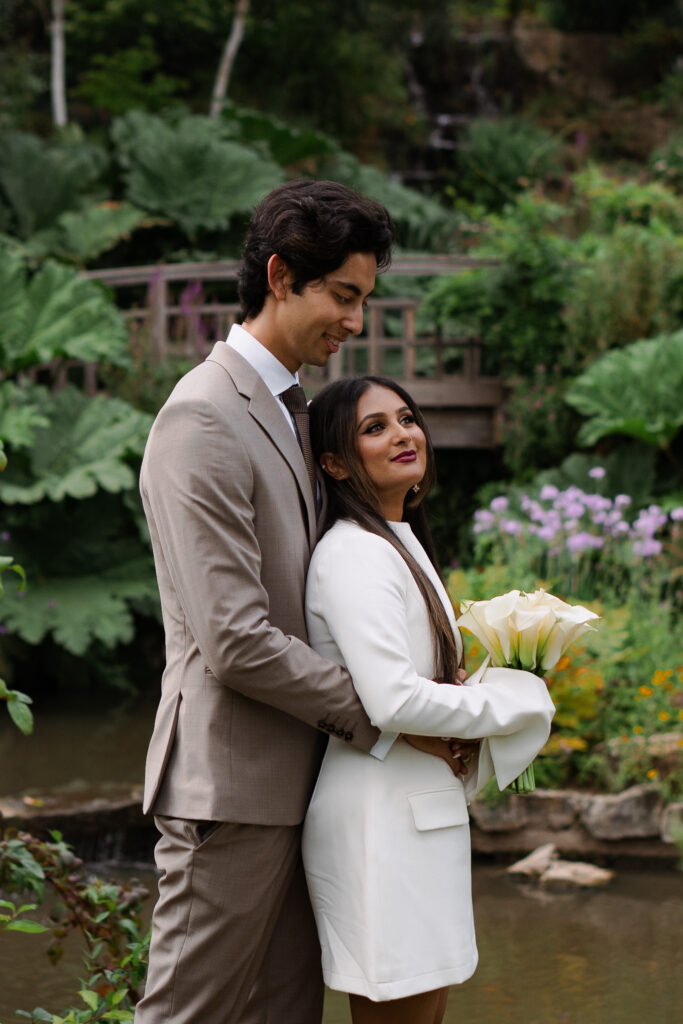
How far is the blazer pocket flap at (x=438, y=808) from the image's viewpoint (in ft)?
6.55

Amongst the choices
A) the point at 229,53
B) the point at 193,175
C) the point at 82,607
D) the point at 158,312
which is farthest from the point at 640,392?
the point at 229,53

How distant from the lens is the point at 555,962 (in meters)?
3.77

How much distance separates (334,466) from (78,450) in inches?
217

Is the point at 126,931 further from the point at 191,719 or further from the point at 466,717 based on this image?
the point at 466,717

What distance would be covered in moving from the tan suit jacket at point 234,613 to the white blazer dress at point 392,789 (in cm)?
5

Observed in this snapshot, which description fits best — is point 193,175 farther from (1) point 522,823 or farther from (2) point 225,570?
(2) point 225,570

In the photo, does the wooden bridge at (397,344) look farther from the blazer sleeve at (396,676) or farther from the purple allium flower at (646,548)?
the blazer sleeve at (396,676)

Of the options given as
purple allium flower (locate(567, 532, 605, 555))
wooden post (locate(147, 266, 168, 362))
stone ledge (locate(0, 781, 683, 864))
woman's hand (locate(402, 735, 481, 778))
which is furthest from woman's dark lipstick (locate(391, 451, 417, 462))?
wooden post (locate(147, 266, 168, 362))

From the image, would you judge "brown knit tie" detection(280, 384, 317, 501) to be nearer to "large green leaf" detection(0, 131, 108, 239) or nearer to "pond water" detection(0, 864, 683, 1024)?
"pond water" detection(0, 864, 683, 1024)

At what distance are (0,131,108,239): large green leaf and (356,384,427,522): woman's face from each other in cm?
988

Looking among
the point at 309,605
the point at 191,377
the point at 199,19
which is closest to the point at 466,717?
the point at 309,605

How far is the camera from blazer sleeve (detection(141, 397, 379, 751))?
1836 mm

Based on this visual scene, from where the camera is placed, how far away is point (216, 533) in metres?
1.84

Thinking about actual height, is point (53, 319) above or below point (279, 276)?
below
